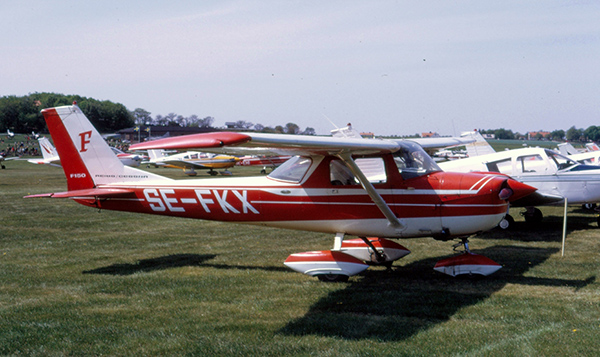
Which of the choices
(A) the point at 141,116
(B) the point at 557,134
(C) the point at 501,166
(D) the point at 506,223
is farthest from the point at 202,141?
(B) the point at 557,134

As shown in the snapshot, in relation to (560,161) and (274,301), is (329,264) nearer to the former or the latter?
(274,301)

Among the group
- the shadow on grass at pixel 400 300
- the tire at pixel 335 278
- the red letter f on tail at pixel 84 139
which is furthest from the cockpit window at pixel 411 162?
the red letter f on tail at pixel 84 139

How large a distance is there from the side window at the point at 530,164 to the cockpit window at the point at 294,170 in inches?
264

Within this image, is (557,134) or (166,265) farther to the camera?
(557,134)

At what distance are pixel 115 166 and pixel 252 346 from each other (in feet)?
16.6

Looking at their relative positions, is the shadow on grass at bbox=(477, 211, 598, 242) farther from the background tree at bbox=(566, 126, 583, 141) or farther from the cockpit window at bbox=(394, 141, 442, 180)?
the background tree at bbox=(566, 126, 583, 141)

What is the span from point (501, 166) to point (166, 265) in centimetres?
841

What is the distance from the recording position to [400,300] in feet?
20.1

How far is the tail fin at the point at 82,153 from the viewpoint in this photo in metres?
8.49

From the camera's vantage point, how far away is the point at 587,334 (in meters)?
4.79

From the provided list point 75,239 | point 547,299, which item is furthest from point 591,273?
point 75,239

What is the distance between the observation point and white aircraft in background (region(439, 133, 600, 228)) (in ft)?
37.0

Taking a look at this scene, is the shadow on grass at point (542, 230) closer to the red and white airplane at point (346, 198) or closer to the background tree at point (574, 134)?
the red and white airplane at point (346, 198)

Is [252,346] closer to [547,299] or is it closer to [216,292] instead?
[216,292]
